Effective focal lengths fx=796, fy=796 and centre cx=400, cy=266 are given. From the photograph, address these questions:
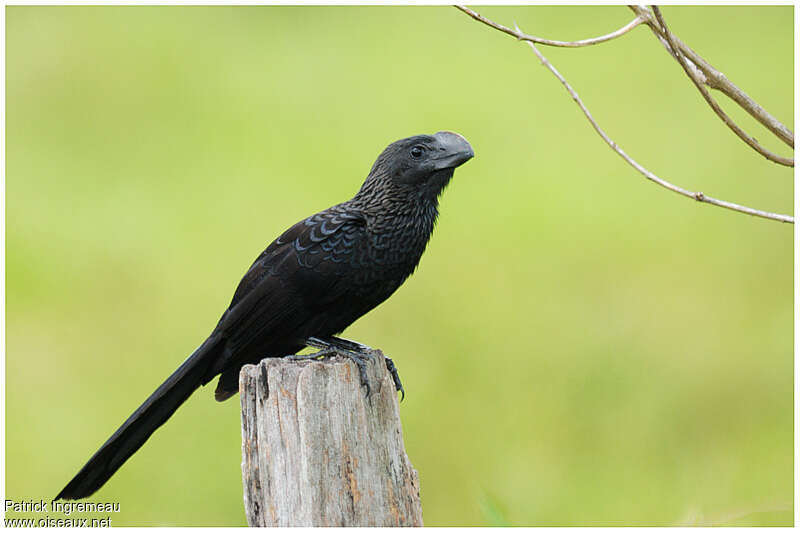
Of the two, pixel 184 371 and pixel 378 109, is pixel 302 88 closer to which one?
pixel 378 109

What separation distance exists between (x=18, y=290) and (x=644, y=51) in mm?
5100

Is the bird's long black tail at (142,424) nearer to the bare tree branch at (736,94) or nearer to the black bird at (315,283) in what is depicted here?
the black bird at (315,283)

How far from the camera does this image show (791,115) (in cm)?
602

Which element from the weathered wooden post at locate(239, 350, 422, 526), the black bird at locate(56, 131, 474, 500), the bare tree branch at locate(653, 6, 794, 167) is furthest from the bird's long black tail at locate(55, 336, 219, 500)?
the bare tree branch at locate(653, 6, 794, 167)

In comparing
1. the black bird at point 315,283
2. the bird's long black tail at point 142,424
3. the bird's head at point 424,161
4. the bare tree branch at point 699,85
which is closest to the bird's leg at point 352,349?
the black bird at point 315,283

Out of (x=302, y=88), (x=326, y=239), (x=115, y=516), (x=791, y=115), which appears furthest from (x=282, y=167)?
(x=791, y=115)

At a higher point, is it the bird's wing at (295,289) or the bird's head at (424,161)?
the bird's head at (424,161)

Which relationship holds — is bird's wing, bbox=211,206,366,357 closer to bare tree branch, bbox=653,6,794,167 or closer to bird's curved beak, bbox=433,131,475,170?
bird's curved beak, bbox=433,131,475,170

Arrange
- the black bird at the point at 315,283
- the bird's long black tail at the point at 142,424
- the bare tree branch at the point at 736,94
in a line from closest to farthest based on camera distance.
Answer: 1. the bare tree branch at the point at 736,94
2. the bird's long black tail at the point at 142,424
3. the black bird at the point at 315,283

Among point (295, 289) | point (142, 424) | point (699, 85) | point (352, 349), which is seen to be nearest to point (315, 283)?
point (295, 289)

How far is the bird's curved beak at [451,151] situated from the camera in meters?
2.78

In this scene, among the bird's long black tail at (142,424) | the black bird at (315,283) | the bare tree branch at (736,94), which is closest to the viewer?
the bare tree branch at (736,94)

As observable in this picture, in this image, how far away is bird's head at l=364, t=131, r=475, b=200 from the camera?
2.82 m

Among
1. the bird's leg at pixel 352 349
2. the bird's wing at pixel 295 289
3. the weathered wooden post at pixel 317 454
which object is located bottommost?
the weathered wooden post at pixel 317 454
